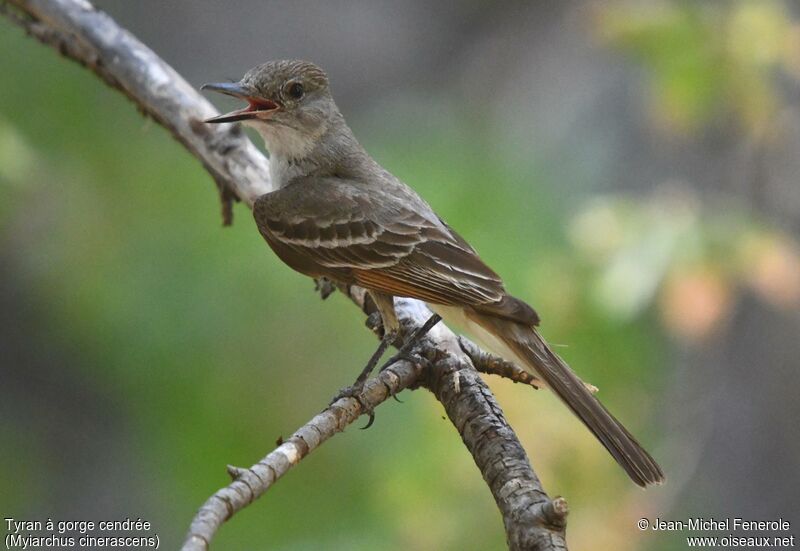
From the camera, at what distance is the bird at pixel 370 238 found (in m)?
4.08

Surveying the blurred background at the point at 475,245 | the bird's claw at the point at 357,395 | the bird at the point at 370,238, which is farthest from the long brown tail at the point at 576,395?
the blurred background at the point at 475,245

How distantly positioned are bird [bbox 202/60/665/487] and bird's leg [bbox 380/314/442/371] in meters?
0.03

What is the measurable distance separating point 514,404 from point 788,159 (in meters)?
2.44

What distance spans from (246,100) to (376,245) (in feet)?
3.32

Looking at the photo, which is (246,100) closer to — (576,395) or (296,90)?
(296,90)

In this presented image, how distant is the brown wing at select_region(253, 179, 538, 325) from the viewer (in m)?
4.36

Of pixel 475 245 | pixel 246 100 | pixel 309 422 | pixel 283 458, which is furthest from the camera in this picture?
pixel 475 245

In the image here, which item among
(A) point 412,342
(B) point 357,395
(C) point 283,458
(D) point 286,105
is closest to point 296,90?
(D) point 286,105

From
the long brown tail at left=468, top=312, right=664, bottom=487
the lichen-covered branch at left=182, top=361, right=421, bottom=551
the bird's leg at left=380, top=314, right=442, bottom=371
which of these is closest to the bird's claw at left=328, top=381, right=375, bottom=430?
the lichen-covered branch at left=182, top=361, right=421, bottom=551

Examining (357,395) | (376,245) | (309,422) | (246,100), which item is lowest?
(309,422)

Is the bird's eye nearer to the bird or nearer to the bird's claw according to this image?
the bird

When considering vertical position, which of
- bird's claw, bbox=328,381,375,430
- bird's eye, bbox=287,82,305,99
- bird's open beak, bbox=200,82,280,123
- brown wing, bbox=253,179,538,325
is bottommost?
bird's claw, bbox=328,381,375,430

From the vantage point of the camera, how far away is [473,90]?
913 cm

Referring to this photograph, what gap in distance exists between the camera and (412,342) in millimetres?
4211
